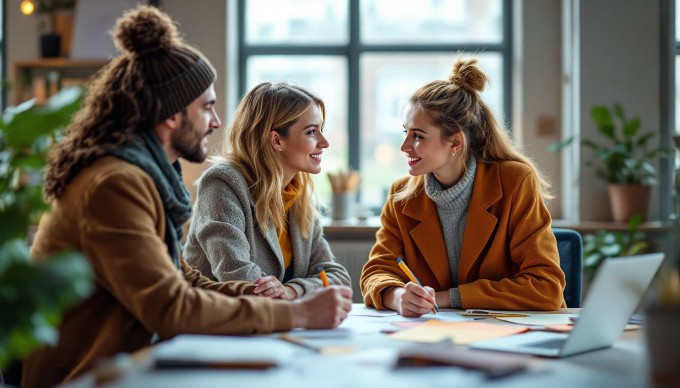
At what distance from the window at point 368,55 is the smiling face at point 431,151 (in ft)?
7.39

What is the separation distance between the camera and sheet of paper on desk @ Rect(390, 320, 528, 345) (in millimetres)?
1619

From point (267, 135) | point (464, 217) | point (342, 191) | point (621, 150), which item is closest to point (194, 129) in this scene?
point (267, 135)

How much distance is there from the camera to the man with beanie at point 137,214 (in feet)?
5.20

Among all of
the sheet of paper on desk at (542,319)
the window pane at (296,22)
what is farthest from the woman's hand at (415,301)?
the window pane at (296,22)

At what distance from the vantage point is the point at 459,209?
2475 mm

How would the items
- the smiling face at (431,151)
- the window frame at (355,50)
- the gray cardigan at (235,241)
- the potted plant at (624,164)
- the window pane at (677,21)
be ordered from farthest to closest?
the window frame at (355,50) → the window pane at (677,21) → the potted plant at (624,164) → the smiling face at (431,151) → the gray cardigan at (235,241)

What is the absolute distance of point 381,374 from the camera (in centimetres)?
128

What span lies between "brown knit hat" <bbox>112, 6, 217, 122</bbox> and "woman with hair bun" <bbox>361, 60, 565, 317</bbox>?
0.74 m

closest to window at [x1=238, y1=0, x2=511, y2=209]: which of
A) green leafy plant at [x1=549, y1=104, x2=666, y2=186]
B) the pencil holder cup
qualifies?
the pencil holder cup

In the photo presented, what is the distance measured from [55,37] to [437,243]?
3.04m

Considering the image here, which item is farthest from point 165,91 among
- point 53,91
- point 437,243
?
point 53,91

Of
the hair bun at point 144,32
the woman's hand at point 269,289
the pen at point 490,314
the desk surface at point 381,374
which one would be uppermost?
the hair bun at point 144,32

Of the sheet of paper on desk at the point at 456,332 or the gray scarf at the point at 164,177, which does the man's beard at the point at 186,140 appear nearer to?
the gray scarf at the point at 164,177

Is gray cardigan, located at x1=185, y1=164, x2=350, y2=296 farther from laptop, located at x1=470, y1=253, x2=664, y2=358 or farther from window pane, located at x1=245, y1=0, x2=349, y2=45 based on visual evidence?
window pane, located at x1=245, y1=0, x2=349, y2=45
